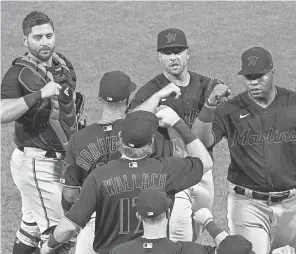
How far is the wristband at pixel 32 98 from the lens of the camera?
878cm

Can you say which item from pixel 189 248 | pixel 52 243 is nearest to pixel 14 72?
pixel 52 243

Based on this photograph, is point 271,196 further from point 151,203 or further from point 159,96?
point 151,203

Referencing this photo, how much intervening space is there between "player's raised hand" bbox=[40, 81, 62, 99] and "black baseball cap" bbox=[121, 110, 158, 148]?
136 cm

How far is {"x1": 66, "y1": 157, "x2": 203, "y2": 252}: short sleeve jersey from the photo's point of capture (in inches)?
290

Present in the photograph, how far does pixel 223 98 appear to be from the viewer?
345 inches

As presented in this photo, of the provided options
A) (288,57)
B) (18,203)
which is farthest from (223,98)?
(288,57)

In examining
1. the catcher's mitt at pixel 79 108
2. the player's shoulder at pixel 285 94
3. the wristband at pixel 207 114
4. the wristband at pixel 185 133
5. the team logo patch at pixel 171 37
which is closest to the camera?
the wristband at pixel 185 133

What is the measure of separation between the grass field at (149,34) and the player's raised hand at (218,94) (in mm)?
7812

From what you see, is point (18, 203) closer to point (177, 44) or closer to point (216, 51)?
point (177, 44)

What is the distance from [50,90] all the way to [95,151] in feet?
3.39

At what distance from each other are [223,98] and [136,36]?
13.3 m

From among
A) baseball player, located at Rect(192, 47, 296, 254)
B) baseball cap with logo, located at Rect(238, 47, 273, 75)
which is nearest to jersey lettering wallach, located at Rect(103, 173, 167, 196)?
baseball player, located at Rect(192, 47, 296, 254)

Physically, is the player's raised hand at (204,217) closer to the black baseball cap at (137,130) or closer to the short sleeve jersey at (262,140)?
the black baseball cap at (137,130)

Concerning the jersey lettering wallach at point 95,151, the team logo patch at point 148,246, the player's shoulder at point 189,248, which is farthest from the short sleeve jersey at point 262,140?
the team logo patch at point 148,246
